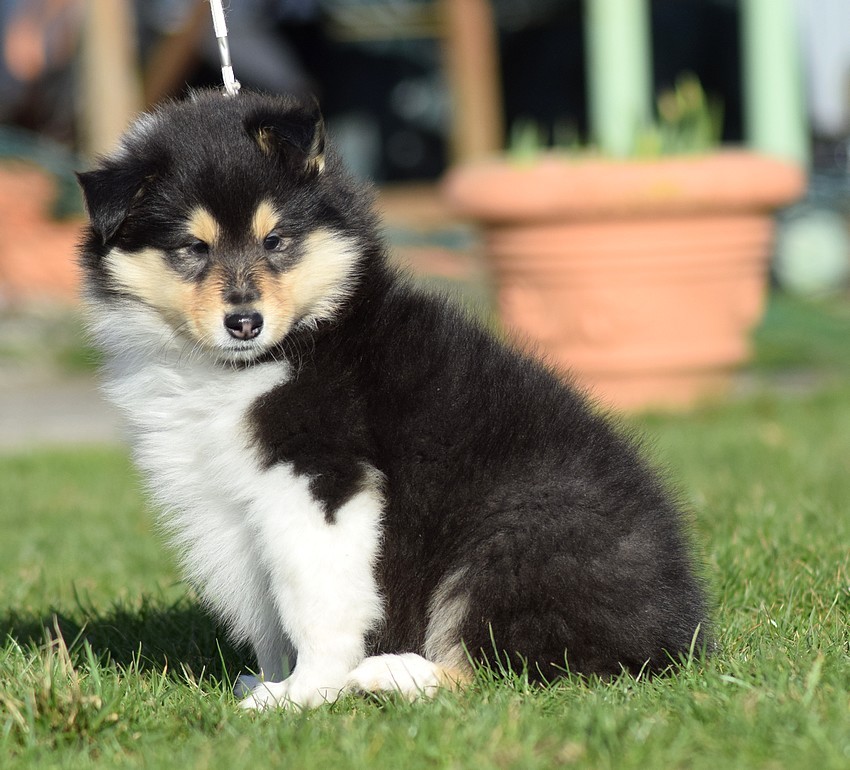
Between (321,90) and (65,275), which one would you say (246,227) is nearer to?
(65,275)

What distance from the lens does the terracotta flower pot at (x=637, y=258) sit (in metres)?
7.09

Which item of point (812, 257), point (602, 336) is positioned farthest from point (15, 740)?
point (812, 257)

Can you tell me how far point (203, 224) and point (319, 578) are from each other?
0.86 meters

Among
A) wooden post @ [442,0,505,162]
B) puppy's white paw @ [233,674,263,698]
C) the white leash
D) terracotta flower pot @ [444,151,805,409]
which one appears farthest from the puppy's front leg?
wooden post @ [442,0,505,162]

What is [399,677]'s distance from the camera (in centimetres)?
285

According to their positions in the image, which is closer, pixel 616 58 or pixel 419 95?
pixel 616 58

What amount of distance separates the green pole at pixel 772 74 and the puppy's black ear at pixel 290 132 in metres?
8.50

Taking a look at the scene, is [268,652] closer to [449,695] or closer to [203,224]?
[449,695]

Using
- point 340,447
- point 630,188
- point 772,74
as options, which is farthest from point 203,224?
point 772,74

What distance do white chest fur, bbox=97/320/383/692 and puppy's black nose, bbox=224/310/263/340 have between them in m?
0.11

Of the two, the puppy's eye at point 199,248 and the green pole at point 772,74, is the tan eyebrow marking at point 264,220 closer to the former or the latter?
the puppy's eye at point 199,248

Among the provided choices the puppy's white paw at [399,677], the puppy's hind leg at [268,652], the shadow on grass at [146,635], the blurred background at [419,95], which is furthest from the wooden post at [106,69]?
the puppy's white paw at [399,677]

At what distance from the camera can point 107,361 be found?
3.24m

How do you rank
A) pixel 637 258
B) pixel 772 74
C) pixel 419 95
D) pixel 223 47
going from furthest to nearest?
pixel 419 95
pixel 772 74
pixel 637 258
pixel 223 47
